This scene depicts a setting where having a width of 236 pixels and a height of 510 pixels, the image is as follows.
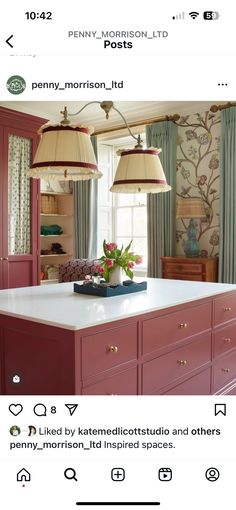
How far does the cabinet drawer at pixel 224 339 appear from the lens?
2.36 metres

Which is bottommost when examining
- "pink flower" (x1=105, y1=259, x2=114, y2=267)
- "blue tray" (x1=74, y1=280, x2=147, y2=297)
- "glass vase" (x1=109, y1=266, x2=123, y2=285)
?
"blue tray" (x1=74, y1=280, x2=147, y2=297)

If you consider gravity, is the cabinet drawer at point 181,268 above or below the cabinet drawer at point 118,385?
above

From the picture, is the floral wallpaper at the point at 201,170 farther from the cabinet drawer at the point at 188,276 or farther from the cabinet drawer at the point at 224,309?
the cabinet drawer at the point at 224,309

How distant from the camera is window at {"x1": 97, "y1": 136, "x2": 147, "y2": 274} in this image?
5.23m

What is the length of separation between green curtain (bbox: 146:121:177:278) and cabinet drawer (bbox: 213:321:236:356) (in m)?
2.01

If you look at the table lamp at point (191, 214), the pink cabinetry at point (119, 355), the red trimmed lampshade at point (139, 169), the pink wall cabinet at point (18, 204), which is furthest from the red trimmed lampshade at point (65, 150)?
the table lamp at point (191, 214)

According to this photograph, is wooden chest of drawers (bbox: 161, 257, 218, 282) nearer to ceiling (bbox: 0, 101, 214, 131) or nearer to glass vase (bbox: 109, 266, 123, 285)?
ceiling (bbox: 0, 101, 214, 131)

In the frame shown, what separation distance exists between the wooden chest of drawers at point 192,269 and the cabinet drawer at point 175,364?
1.70 meters

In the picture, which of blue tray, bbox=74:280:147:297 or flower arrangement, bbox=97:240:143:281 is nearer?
blue tray, bbox=74:280:147:297

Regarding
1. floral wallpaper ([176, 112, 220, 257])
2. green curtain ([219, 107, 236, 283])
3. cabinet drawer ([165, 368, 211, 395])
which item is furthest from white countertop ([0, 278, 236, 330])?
floral wallpaper ([176, 112, 220, 257])
